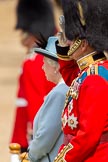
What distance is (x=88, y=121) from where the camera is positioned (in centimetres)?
405

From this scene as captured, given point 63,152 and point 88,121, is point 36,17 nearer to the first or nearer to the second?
point 63,152

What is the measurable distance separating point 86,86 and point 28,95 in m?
3.16

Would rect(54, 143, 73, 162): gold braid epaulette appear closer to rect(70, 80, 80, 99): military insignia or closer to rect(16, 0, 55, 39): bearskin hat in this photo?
rect(70, 80, 80, 99): military insignia

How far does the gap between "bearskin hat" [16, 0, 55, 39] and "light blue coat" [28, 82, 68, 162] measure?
3143 mm

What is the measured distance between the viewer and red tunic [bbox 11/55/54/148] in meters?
7.02

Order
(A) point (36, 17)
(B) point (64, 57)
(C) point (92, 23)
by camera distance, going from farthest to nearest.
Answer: (A) point (36, 17) → (B) point (64, 57) → (C) point (92, 23)

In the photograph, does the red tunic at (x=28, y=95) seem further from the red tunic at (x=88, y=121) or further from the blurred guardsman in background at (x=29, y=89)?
the red tunic at (x=88, y=121)

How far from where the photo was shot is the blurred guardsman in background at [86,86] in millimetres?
4059

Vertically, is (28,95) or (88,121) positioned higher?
(88,121)

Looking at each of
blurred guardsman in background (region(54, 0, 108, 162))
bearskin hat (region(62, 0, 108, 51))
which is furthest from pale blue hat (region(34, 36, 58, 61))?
bearskin hat (region(62, 0, 108, 51))

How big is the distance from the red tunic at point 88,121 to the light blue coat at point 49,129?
466 millimetres

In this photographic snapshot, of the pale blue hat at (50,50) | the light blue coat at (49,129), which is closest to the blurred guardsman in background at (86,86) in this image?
the light blue coat at (49,129)

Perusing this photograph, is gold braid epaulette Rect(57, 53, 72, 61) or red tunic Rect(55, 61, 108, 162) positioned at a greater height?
gold braid epaulette Rect(57, 53, 72, 61)

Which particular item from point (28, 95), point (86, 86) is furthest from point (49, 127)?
point (28, 95)
